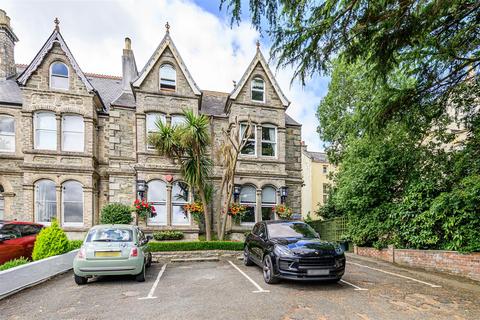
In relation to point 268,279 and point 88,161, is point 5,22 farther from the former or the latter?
point 268,279

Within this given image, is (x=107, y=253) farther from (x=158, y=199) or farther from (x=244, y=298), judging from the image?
(x=158, y=199)

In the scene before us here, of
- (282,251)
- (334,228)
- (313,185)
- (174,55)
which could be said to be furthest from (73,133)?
(313,185)

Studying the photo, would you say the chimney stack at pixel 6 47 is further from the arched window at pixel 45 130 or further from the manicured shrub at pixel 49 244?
the manicured shrub at pixel 49 244

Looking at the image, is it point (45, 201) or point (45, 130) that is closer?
point (45, 201)

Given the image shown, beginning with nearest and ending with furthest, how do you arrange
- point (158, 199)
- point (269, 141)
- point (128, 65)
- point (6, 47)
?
point (158, 199)
point (6, 47)
point (269, 141)
point (128, 65)

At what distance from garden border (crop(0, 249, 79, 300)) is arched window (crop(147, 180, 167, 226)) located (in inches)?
205

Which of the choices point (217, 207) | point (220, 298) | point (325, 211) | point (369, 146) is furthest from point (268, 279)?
point (325, 211)

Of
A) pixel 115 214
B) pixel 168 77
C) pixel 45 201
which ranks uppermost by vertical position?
pixel 168 77

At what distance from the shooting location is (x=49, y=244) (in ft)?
28.0

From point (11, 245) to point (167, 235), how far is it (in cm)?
586

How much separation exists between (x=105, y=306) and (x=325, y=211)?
15.9 metres

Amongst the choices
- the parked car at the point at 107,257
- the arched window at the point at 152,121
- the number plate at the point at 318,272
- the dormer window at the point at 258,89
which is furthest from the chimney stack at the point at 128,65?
the number plate at the point at 318,272

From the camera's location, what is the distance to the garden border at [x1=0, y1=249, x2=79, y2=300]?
6141mm

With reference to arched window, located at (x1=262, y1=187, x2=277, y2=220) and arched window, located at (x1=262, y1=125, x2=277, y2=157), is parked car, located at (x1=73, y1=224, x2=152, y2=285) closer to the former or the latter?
arched window, located at (x1=262, y1=187, x2=277, y2=220)
